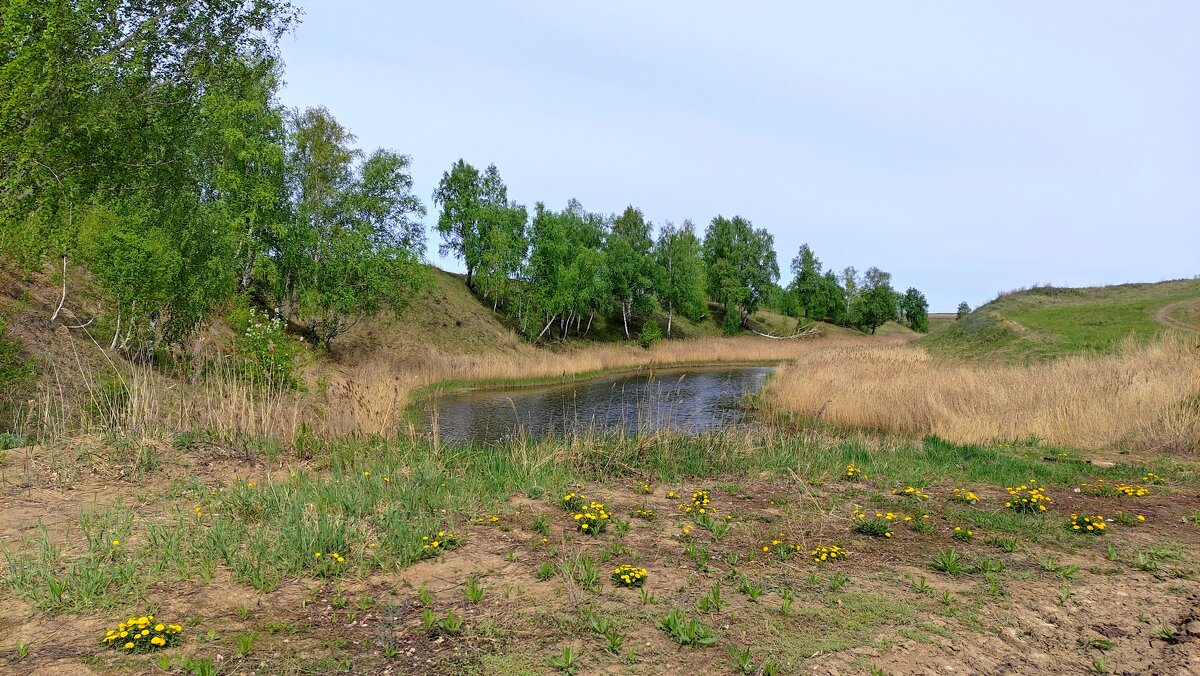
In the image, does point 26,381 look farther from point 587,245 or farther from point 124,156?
point 587,245

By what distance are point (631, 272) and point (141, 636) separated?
53353 mm

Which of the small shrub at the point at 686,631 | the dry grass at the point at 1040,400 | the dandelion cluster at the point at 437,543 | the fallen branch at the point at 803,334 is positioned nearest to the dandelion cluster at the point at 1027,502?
the small shrub at the point at 686,631

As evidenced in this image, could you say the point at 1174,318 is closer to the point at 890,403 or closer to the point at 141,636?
the point at 890,403

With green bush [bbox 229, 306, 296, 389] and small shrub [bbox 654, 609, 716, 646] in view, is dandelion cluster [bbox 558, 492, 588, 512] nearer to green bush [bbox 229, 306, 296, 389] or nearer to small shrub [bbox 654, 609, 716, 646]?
small shrub [bbox 654, 609, 716, 646]

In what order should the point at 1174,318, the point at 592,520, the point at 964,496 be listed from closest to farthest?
the point at 592,520
the point at 964,496
the point at 1174,318

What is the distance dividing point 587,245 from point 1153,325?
133 feet

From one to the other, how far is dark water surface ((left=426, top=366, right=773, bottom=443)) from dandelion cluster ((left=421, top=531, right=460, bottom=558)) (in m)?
8.30

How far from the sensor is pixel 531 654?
4160 millimetres

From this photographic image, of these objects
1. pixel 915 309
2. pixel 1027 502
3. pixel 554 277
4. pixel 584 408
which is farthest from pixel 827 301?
pixel 1027 502

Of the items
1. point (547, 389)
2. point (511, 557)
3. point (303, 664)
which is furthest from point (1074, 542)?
point (547, 389)

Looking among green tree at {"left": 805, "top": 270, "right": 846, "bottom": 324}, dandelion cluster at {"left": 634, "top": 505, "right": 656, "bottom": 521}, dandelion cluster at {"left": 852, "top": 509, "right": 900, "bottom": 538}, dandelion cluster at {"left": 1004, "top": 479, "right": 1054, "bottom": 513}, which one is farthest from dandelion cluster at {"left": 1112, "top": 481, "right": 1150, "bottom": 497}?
green tree at {"left": 805, "top": 270, "right": 846, "bottom": 324}

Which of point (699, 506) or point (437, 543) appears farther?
point (699, 506)

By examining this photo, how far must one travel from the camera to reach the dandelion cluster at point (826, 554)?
585 cm

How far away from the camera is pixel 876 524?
6.70 metres
